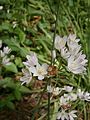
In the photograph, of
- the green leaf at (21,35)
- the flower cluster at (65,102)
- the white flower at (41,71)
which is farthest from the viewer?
the green leaf at (21,35)

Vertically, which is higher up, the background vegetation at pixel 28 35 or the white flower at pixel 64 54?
the white flower at pixel 64 54

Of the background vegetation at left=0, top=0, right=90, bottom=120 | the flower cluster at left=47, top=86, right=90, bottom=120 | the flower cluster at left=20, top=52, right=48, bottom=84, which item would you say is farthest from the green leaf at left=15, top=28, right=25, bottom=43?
the flower cluster at left=20, top=52, right=48, bottom=84

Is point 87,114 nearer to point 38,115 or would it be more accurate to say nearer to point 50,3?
point 38,115

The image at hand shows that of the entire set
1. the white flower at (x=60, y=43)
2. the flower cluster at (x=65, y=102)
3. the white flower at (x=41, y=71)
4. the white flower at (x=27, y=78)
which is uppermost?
the white flower at (x=60, y=43)

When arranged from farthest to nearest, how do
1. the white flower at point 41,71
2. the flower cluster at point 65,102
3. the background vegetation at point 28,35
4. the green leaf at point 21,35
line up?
1. the green leaf at point 21,35
2. the background vegetation at point 28,35
3. the flower cluster at point 65,102
4. the white flower at point 41,71

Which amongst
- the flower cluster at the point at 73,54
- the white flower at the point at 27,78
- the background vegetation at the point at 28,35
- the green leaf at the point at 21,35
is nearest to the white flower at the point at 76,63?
the flower cluster at the point at 73,54

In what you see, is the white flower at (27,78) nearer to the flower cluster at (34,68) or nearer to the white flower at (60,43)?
the flower cluster at (34,68)

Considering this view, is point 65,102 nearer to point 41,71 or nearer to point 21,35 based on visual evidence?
point 41,71

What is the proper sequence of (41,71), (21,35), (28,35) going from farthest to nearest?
(28,35) → (21,35) → (41,71)

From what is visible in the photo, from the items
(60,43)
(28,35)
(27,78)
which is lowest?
(28,35)

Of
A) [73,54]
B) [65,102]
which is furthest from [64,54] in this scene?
[65,102]

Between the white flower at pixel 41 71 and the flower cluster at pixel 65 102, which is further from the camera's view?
the flower cluster at pixel 65 102
